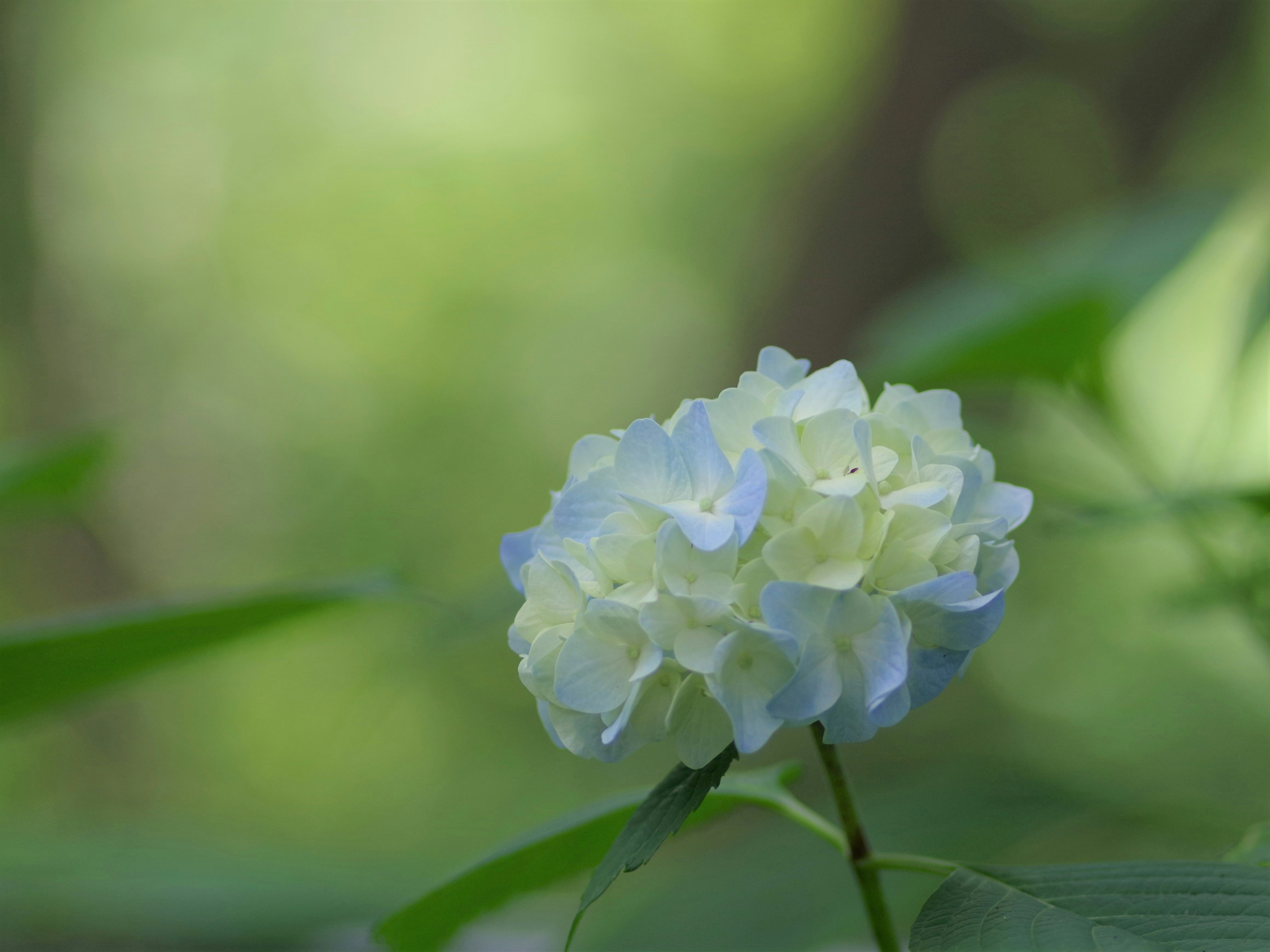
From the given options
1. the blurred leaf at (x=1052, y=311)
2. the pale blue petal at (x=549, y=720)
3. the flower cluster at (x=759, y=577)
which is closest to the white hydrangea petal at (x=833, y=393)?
the flower cluster at (x=759, y=577)

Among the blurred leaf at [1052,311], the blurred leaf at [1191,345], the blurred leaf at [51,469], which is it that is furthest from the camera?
the blurred leaf at [1191,345]

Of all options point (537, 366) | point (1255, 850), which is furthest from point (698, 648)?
point (537, 366)

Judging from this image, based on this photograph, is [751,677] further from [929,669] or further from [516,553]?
[516,553]

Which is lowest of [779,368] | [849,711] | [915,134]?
[849,711]

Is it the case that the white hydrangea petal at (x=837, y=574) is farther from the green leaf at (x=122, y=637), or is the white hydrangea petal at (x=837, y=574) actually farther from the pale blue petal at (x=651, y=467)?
the green leaf at (x=122, y=637)

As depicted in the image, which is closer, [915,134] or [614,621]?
[614,621]

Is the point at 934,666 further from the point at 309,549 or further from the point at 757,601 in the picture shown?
the point at 309,549
